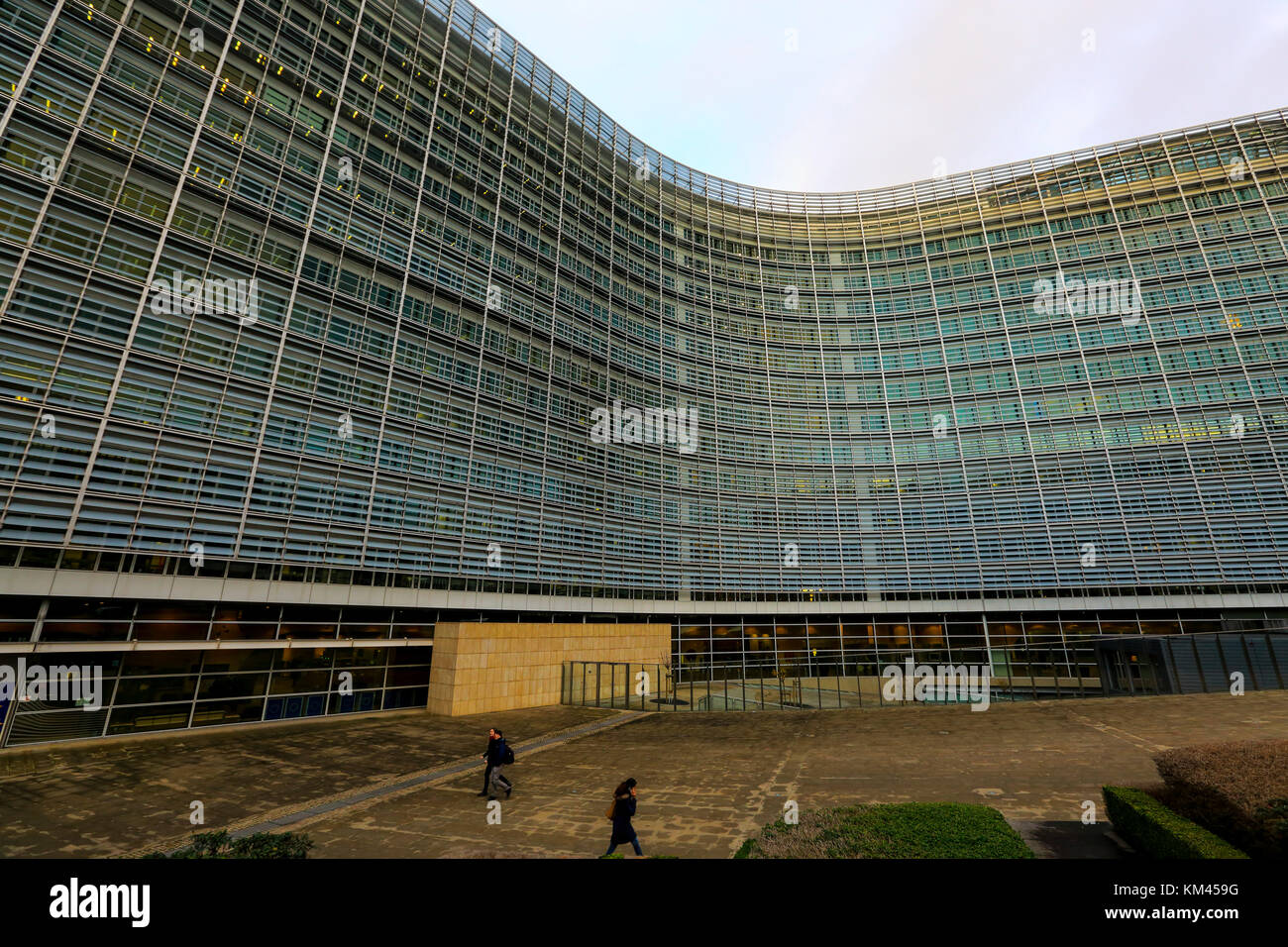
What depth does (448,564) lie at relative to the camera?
2497 centimetres

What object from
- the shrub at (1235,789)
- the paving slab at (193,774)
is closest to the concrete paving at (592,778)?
the paving slab at (193,774)

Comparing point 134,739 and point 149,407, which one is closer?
point 134,739

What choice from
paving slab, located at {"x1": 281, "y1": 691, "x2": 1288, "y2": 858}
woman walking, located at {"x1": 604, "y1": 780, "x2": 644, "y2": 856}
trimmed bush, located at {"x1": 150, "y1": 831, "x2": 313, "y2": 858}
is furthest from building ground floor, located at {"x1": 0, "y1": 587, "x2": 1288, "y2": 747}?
woman walking, located at {"x1": 604, "y1": 780, "x2": 644, "y2": 856}

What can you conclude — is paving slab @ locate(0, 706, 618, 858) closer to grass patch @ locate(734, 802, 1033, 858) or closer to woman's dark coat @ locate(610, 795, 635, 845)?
woman's dark coat @ locate(610, 795, 635, 845)

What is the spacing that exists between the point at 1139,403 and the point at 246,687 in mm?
50351

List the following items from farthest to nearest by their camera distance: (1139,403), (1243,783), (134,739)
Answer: (1139,403), (134,739), (1243,783)

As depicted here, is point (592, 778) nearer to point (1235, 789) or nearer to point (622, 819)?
point (622, 819)

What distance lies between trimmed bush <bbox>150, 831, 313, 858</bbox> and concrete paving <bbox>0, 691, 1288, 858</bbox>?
248cm

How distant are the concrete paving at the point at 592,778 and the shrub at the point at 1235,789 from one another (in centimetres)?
149

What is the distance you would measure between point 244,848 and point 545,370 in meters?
26.4

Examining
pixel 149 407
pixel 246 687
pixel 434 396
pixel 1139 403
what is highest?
pixel 1139 403
